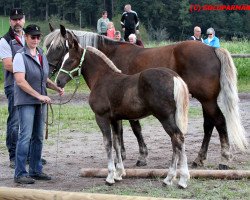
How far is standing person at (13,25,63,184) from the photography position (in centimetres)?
775

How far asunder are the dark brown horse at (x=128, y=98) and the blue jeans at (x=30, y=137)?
615 millimetres

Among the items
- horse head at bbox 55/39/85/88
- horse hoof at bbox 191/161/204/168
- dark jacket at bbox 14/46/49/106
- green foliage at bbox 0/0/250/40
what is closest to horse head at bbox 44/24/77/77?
horse head at bbox 55/39/85/88

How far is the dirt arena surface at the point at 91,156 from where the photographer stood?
8.02m

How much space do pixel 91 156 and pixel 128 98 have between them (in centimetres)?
266

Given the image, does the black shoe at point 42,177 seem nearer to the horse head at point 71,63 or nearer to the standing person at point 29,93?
the standing person at point 29,93

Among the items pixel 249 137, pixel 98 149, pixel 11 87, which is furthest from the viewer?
pixel 249 137

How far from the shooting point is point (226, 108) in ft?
28.7

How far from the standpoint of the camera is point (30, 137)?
7.89 metres

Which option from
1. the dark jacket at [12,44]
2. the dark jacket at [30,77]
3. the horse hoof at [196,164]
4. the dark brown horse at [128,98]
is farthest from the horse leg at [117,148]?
the dark jacket at [12,44]

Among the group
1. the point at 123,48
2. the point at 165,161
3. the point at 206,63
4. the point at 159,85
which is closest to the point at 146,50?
the point at 123,48

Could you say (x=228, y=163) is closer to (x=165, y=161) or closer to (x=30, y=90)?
(x=165, y=161)

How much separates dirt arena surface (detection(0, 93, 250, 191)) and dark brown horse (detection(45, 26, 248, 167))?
50 centimetres

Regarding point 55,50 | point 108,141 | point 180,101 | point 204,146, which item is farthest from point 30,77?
point 204,146

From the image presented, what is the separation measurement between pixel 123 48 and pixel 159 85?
266 centimetres
